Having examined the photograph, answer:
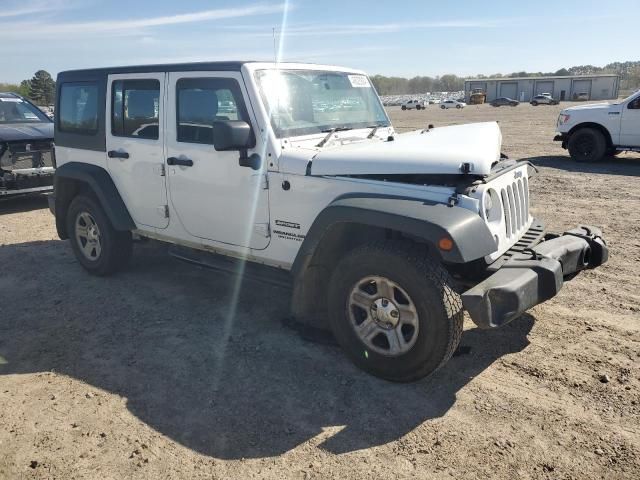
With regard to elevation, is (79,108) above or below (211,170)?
above

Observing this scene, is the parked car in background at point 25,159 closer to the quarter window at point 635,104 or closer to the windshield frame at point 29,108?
the windshield frame at point 29,108

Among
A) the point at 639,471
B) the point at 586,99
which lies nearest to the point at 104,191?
the point at 639,471

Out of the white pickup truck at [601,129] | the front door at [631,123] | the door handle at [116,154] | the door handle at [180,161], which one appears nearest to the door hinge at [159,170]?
the door handle at [180,161]

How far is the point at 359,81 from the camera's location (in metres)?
5.19

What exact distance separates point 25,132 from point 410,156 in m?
8.18

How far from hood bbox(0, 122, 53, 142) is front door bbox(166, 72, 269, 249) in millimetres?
5754

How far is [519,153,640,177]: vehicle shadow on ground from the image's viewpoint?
11570mm

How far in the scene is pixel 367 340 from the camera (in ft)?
12.0

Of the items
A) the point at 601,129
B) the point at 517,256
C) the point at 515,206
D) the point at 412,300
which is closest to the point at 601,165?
the point at 601,129

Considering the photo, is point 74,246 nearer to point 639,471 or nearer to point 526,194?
point 526,194

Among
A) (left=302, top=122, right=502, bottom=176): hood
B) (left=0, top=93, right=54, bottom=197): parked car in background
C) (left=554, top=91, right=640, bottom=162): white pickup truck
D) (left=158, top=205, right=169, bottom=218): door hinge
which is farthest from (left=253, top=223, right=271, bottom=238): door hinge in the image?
(left=554, top=91, right=640, bottom=162): white pickup truck

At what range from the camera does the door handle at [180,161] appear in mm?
4600

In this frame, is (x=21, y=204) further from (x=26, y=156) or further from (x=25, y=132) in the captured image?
(x=25, y=132)

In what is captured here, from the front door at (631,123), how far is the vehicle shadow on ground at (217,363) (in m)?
9.71
